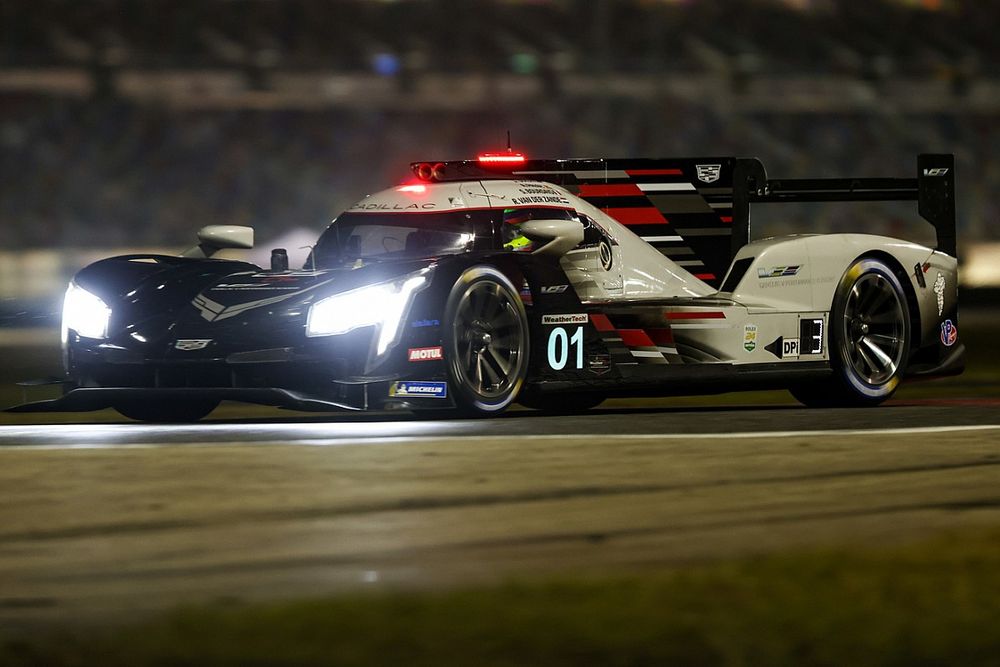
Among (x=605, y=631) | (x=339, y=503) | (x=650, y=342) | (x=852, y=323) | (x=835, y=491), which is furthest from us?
(x=852, y=323)

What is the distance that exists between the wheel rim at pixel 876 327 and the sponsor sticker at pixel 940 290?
0.45 metres

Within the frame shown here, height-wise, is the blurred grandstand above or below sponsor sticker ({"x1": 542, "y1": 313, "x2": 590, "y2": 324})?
above

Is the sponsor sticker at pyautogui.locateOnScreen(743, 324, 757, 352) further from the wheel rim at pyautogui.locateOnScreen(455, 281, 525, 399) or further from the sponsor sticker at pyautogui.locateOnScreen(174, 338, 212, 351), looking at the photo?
the sponsor sticker at pyautogui.locateOnScreen(174, 338, 212, 351)

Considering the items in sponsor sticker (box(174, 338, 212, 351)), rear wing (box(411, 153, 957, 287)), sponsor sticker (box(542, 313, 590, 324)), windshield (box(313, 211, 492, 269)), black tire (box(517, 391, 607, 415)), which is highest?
rear wing (box(411, 153, 957, 287))

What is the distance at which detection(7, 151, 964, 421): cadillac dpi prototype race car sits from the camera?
905 cm

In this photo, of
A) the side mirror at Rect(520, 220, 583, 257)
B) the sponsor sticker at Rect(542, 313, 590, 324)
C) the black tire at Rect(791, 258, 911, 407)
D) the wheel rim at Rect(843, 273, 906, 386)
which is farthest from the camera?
the wheel rim at Rect(843, 273, 906, 386)

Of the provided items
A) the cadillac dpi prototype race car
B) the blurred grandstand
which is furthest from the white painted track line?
the blurred grandstand

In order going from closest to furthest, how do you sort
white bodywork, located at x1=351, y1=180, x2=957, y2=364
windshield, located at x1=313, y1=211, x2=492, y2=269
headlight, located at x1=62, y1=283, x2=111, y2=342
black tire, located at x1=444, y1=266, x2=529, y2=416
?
black tire, located at x1=444, y1=266, x2=529, y2=416
headlight, located at x1=62, y1=283, x2=111, y2=342
windshield, located at x1=313, y1=211, x2=492, y2=269
white bodywork, located at x1=351, y1=180, x2=957, y2=364

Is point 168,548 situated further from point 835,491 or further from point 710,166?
point 710,166

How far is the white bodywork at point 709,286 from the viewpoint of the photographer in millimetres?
10383

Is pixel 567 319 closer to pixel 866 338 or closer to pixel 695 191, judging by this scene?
pixel 695 191

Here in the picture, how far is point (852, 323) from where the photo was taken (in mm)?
11305

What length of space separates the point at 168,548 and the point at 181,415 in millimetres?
4975

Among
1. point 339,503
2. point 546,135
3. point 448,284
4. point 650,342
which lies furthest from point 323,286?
point 546,135
